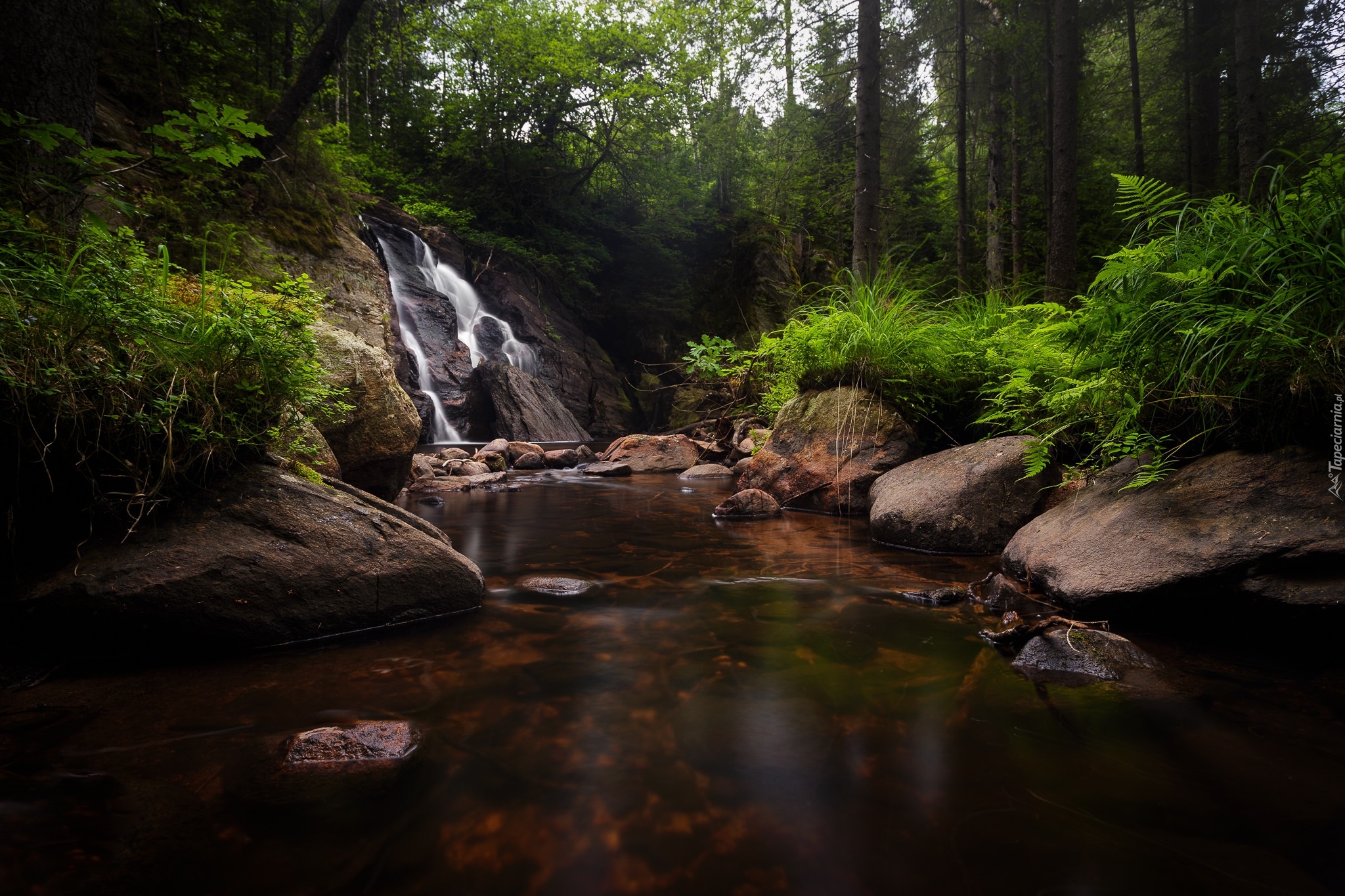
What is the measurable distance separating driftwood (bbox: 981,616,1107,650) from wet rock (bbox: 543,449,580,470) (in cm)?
822

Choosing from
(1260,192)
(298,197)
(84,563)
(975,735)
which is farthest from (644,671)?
(1260,192)

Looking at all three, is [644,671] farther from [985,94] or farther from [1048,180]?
[985,94]

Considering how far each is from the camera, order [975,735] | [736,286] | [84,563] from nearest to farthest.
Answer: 1. [975,735]
2. [84,563]
3. [736,286]

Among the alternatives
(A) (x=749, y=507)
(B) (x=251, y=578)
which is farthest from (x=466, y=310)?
(B) (x=251, y=578)

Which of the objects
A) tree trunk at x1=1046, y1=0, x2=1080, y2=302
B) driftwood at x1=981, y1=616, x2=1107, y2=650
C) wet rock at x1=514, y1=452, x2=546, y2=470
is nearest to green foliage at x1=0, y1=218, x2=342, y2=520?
driftwood at x1=981, y1=616, x2=1107, y2=650

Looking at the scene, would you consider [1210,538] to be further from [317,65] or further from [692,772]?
[317,65]

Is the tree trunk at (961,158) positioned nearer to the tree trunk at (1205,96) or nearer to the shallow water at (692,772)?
the tree trunk at (1205,96)

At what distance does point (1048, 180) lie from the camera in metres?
12.6

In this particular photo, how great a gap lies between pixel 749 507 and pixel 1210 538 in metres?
3.49

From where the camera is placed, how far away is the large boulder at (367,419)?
4.55 m

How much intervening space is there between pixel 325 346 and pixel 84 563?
2.63 m

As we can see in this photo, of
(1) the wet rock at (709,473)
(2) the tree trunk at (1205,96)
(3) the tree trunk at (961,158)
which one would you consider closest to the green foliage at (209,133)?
(1) the wet rock at (709,473)

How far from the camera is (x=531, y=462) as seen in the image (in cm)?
993

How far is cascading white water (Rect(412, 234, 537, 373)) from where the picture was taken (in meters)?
14.9
